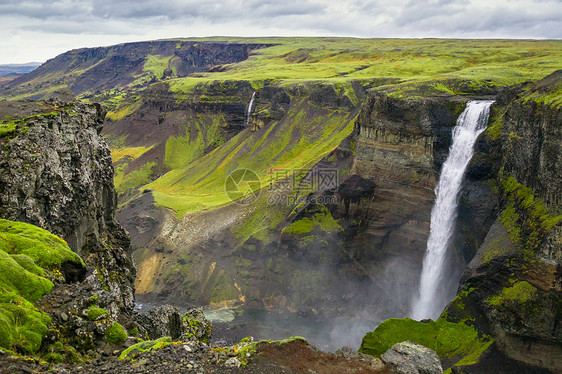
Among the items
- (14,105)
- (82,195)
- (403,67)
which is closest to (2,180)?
(82,195)

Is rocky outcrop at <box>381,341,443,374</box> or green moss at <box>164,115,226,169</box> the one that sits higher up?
green moss at <box>164,115,226,169</box>

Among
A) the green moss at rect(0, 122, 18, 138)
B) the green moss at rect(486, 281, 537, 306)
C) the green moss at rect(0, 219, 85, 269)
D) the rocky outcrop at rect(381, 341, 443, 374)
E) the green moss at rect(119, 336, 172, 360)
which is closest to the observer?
the green moss at rect(119, 336, 172, 360)

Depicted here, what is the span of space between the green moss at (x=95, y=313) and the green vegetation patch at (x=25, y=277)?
1.97 metres

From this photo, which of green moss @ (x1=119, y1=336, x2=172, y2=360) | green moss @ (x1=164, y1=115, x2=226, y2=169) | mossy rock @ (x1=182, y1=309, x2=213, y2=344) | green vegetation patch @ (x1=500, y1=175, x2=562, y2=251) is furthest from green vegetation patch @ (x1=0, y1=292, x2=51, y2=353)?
green moss @ (x1=164, y1=115, x2=226, y2=169)

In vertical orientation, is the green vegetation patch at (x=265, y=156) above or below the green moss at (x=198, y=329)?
above

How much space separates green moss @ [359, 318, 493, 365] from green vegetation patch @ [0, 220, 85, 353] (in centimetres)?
2370

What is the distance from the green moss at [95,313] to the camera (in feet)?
61.2

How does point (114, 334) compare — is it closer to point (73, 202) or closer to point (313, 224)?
point (73, 202)

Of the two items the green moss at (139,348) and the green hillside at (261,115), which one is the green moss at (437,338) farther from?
the green hillside at (261,115)

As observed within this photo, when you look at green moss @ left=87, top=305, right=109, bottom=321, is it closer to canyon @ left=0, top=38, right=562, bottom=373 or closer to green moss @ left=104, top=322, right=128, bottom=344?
green moss @ left=104, top=322, right=128, bottom=344

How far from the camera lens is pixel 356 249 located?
64875mm

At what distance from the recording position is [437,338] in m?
37.8

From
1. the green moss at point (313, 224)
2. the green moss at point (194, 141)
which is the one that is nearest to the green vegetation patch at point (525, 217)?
the green moss at point (313, 224)

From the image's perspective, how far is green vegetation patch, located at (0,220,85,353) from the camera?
15593mm
